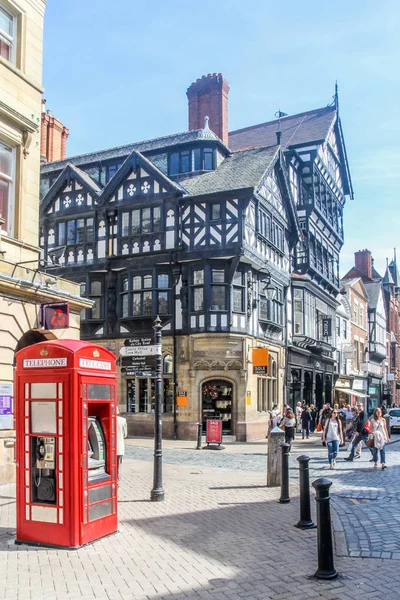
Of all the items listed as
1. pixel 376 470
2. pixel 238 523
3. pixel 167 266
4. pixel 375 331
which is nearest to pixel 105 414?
pixel 238 523

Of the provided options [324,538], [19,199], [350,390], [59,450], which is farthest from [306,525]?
[350,390]

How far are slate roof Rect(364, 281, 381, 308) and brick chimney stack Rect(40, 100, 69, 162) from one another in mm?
32287

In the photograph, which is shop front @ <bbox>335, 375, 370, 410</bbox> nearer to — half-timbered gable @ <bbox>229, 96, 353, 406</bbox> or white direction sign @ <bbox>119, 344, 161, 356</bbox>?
half-timbered gable @ <bbox>229, 96, 353, 406</bbox>

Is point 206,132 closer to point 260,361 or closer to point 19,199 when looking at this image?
point 260,361

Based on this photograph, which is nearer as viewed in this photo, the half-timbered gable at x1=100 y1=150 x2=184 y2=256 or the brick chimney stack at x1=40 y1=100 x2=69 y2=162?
the half-timbered gable at x1=100 y1=150 x2=184 y2=256

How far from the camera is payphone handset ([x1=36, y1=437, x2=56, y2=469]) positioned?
7562 millimetres

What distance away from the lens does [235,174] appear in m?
27.8

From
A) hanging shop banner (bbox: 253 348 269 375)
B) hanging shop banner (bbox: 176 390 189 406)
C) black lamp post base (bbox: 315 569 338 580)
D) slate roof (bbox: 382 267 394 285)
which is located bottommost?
black lamp post base (bbox: 315 569 338 580)

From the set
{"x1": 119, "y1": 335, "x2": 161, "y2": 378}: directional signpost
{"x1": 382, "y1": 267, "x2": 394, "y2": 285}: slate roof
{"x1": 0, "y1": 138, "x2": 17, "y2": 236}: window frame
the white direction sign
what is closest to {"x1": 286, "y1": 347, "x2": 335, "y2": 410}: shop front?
→ {"x1": 0, "y1": 138, "x2": 17, "y2": 236}: window frame

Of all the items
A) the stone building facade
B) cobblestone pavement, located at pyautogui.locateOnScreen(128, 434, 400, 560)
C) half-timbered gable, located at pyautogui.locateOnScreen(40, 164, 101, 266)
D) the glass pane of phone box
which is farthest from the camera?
half-timbered gable, located at pyautogui.locateOnScreen(40, 164, 101, 266)

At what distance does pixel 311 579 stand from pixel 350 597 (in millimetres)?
629

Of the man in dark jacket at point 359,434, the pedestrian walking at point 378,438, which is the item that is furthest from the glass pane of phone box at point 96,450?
the man in dark jacket at point 359,434

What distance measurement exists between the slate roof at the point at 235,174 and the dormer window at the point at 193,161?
0.48 metres

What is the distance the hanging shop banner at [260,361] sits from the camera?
25.7 m
